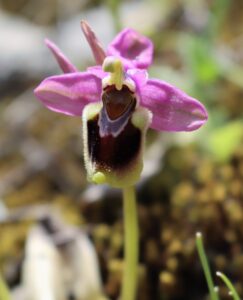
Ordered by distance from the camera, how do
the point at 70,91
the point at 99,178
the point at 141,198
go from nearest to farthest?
the point at 99,178 → the point at 70,91 → the point at 141,198

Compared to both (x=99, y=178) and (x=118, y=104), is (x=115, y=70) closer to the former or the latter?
(x=118, y=104)

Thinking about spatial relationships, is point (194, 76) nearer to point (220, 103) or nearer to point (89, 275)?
point (220, 103)

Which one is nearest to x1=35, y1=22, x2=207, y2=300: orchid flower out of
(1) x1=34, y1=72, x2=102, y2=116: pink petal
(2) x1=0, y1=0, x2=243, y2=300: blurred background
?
(1) x1=34, y1=72, x2=102, y2=116: pink petal

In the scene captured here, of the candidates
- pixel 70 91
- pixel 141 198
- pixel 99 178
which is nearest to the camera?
pixel 99 178

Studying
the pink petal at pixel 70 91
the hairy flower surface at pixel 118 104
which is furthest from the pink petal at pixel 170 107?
the pink petal at pixel 70 91

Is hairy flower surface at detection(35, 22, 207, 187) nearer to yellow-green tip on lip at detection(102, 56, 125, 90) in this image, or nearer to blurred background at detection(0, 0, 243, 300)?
yellow-green tip on lip at detection(102, 56, 125, 90)

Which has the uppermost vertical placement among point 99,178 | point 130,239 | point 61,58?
point 61,58

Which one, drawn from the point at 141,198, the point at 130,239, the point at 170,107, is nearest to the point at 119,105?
the point at 170,107

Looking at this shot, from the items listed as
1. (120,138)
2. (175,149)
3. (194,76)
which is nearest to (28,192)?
(175,149)
